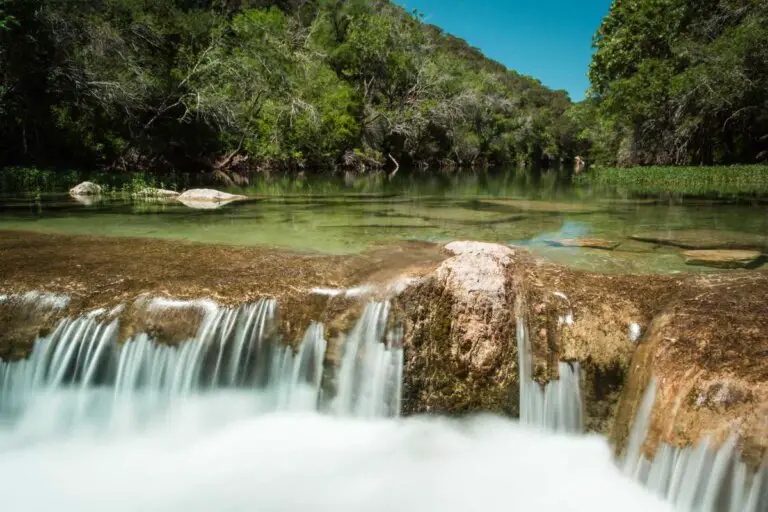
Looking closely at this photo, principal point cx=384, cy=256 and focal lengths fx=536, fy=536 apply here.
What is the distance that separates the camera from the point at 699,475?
3.80 meters

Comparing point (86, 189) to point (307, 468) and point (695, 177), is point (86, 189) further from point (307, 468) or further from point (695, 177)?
point (695, 177)

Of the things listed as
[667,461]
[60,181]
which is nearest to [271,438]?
[667,461]

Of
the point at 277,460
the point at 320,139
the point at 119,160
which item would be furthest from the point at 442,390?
the point at 320,139

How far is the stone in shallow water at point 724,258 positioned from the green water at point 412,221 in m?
0.24

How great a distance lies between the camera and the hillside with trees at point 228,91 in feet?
71.5

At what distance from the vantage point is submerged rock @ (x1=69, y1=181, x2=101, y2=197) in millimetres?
18828

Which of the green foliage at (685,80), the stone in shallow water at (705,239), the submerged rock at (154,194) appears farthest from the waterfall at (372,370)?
the green foliage at (685,80)

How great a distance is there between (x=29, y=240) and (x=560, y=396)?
8394 mm

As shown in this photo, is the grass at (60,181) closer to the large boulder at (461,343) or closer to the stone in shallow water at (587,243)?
the stone in shallow water at (587,243)

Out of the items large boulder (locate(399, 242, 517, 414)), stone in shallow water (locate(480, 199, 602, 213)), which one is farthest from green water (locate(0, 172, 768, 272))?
large boulder (locate(399, 242, 517, 414))

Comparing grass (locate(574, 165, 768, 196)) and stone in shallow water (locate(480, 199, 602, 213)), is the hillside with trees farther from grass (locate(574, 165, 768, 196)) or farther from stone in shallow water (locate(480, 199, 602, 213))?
grass (locate(574, 165, 768, 196))

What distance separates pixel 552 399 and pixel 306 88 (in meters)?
38.1

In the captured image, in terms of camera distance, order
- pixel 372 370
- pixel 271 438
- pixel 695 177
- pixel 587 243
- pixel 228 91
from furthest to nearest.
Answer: pixel 228 91
pixel 695 177
pixel 587 243
pixel 372 370
pixel 271 438

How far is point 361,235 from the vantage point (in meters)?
9.80
